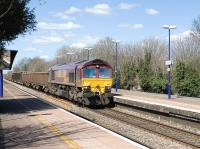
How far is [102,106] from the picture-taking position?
33.0 m

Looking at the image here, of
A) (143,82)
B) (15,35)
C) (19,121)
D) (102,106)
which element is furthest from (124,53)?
(19,121)

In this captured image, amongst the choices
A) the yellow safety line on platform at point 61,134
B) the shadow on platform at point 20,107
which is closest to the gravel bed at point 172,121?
the shadow on platform at point 20,107

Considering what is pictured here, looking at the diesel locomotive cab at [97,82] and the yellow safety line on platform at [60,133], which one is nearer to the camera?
the yellow safety line on platform at [60,133]

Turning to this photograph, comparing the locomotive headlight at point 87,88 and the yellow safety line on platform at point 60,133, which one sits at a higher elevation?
the locomotive headlight at point 87,88

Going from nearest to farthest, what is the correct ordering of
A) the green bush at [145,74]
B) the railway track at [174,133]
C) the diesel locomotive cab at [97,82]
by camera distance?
the railway track at [174,133] → the diesel locomotive cab at [97,82] → the green bush at [145,74]

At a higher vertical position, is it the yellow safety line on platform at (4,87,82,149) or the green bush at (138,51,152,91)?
the green bush at (138,51,152,91)

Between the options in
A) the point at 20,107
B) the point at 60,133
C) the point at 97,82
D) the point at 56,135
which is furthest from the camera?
the point at 97,82

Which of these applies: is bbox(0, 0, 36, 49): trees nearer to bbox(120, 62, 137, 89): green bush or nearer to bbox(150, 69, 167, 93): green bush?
bbox(150, 69, 167, 93): green bush

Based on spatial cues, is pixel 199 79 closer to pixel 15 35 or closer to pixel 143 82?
pixel 143 82

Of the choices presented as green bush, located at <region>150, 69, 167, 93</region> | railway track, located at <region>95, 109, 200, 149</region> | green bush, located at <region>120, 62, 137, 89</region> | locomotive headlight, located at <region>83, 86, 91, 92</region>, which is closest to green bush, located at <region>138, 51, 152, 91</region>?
green bush, located at <region>150, 69, 167, 93</region>

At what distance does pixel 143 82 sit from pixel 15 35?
3057 centimetres

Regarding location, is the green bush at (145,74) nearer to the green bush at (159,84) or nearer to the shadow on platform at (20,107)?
the green bush at (159,84)

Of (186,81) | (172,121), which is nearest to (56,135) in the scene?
(172,121)

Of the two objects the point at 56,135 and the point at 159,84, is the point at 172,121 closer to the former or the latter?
the point at 56,135
